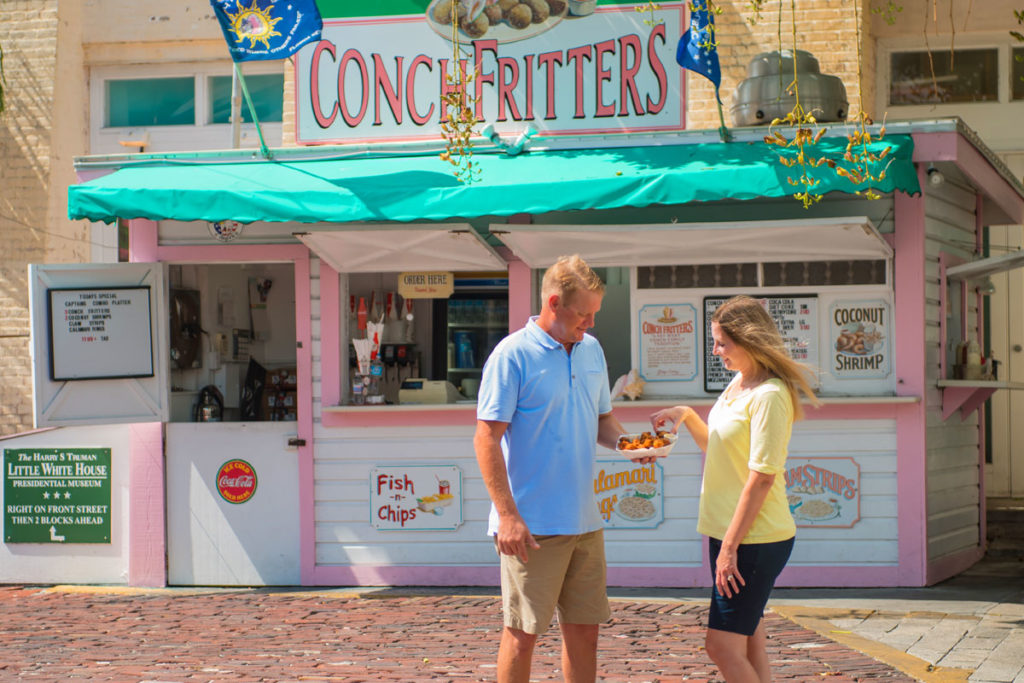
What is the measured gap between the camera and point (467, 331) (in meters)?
9.50

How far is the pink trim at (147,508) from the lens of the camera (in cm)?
888

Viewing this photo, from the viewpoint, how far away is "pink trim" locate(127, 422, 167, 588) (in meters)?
8.88

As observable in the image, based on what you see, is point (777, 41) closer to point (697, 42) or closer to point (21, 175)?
point (697, 42)

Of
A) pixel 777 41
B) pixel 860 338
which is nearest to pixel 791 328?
pixel 860 338

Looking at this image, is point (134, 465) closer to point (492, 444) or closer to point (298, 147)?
point (298, 147)

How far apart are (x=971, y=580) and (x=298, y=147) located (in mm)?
5654

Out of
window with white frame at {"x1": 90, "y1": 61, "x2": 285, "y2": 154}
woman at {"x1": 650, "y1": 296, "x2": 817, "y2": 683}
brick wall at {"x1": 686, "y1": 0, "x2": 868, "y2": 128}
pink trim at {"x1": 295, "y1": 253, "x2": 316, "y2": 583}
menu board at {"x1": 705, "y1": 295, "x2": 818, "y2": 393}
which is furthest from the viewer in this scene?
window with white frame at {"x1": 90, "y1": 61, "x2": 285, "y2": 154}

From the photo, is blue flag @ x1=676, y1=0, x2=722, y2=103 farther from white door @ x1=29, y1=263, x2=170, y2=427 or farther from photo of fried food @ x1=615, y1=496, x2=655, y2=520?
white door @ x1=29, y1=263, x2=170, y2=427

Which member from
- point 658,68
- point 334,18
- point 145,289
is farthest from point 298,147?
point 658,68

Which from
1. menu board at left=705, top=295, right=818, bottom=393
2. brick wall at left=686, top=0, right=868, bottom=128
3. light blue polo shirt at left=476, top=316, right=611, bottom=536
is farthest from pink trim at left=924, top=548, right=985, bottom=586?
light blue polo shirt at left=476, top=316, right=611, bottom=536

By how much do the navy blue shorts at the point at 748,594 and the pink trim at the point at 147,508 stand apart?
575 cm

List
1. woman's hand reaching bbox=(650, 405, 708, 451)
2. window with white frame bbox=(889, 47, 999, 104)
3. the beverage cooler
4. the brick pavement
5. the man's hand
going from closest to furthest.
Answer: the man's hand < woman's hand reaching bbox=(650, 405, 708, 451) < the brick pavement < the beverage cooler < window with white frame bbox=(889, 47, 999, 104)

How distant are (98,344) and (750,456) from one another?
5.91m

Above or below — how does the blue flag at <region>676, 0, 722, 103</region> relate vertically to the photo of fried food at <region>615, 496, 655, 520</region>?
above
